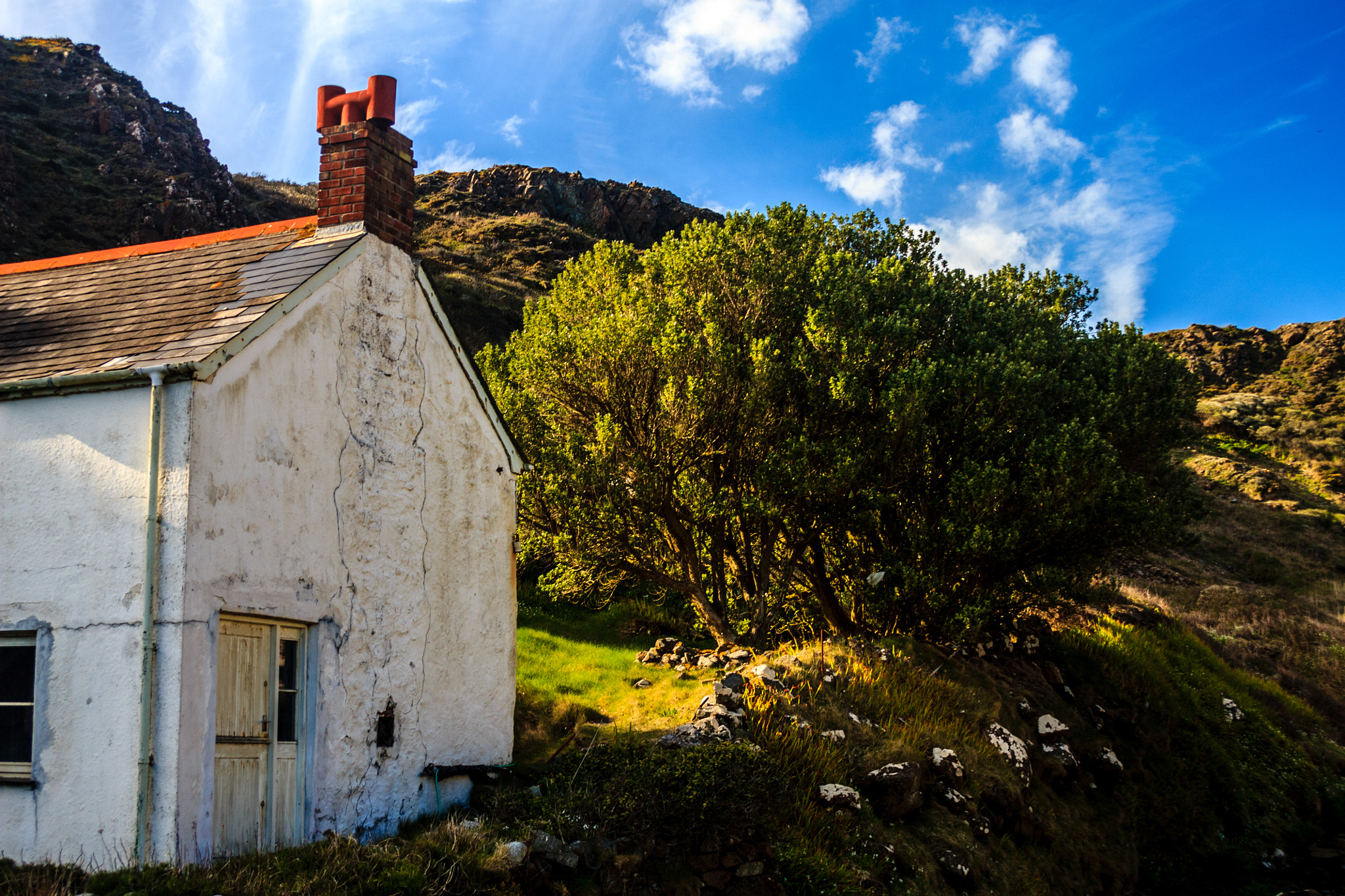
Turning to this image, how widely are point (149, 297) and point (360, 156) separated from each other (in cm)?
264

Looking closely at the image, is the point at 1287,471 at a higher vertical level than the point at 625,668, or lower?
higher

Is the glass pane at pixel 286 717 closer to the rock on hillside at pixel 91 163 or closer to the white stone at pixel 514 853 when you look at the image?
the white stone at pixel 514 853

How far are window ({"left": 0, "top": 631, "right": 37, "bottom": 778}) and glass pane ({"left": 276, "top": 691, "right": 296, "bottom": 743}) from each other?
1876mm

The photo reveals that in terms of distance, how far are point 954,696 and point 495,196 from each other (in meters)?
71.5

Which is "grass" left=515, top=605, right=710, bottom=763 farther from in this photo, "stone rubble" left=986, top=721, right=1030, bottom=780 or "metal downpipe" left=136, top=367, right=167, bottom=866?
"metal downpipe" left=136, top=367, right=167, bottom=866

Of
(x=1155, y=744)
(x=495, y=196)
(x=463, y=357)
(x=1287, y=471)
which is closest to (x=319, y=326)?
(x=463, y=357)

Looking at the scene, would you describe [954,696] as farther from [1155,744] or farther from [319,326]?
[319,326]

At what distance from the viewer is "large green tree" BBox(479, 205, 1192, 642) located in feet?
50.2

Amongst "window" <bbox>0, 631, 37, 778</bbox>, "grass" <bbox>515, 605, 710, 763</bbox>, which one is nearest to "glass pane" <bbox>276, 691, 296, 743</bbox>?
"window" <bbox>0, 631, 37, 778</bbox>

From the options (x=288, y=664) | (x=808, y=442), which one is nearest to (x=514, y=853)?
(x=288, y=664)

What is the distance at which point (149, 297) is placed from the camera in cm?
896

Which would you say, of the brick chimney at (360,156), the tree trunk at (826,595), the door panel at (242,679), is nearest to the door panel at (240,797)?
the door panel at (242,679)

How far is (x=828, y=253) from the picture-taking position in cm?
1789

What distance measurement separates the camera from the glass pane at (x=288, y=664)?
8.20m
